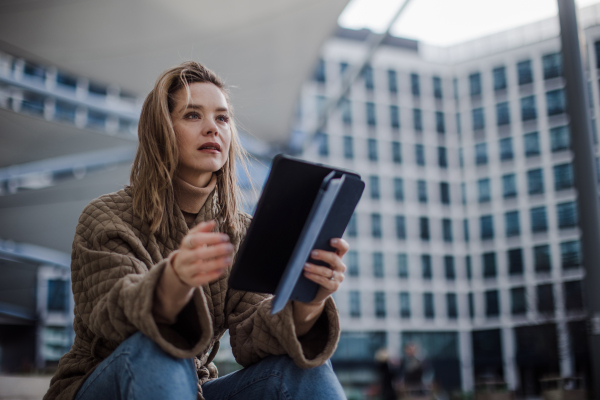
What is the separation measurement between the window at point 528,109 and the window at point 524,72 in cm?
123

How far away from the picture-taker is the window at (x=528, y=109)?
41125 mm

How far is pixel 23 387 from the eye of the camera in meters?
4.85

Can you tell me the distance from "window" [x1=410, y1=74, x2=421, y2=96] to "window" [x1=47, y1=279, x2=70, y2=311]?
3421 cm

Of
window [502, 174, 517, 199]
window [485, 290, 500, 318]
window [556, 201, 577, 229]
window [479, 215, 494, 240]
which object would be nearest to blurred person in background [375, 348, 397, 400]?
window [556, 201, 577, 229]

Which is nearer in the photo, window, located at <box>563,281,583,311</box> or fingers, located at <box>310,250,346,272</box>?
fingers, located at <box>310,250,346,272</box>

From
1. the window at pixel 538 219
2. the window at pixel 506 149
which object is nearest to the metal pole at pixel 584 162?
the window at pixel 538 219

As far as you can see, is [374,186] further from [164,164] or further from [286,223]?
[286,223]

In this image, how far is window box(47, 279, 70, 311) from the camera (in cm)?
1103

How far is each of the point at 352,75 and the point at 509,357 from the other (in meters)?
37.6

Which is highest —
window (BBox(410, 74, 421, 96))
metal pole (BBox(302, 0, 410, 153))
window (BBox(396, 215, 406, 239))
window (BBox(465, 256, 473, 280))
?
window (BBox(410, 74, 421, 96))

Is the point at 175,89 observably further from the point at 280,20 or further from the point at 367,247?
the point at 367,247

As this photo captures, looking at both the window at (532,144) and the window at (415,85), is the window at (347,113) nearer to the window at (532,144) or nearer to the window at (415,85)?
the window at (415,85)

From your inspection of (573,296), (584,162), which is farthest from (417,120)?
(584,162)

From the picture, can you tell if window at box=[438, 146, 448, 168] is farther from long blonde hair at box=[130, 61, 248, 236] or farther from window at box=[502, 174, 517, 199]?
long blonde hair at box=[130, 61, 248, 236]
